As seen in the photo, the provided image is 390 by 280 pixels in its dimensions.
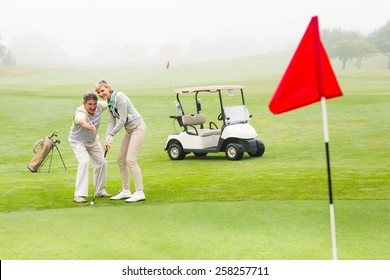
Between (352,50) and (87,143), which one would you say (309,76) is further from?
(352,50)

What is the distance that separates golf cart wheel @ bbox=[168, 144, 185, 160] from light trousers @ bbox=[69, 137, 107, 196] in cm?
755

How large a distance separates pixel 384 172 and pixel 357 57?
92.1 m

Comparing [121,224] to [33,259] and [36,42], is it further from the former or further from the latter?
[36,42]

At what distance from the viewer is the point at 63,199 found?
11203mm

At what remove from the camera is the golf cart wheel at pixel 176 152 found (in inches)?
738

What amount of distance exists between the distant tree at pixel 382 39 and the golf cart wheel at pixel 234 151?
8844 cm

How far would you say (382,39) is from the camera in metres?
104

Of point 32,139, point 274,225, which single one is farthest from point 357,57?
point 274,225

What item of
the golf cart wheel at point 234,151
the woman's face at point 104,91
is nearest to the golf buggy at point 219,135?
the golf cart wheel at point 234,151

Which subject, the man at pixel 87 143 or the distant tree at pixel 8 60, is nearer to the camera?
the man at pixel 87 143

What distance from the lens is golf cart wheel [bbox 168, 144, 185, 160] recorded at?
18.7 m

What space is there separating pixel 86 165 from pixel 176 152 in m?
8.05

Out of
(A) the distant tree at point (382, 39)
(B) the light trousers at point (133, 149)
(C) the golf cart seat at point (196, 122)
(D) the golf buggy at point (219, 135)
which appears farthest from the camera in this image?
(A) the distant tree at point (382, 39)

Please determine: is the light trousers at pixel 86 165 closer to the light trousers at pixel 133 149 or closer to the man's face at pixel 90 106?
the light trousers at pixel 133 149
